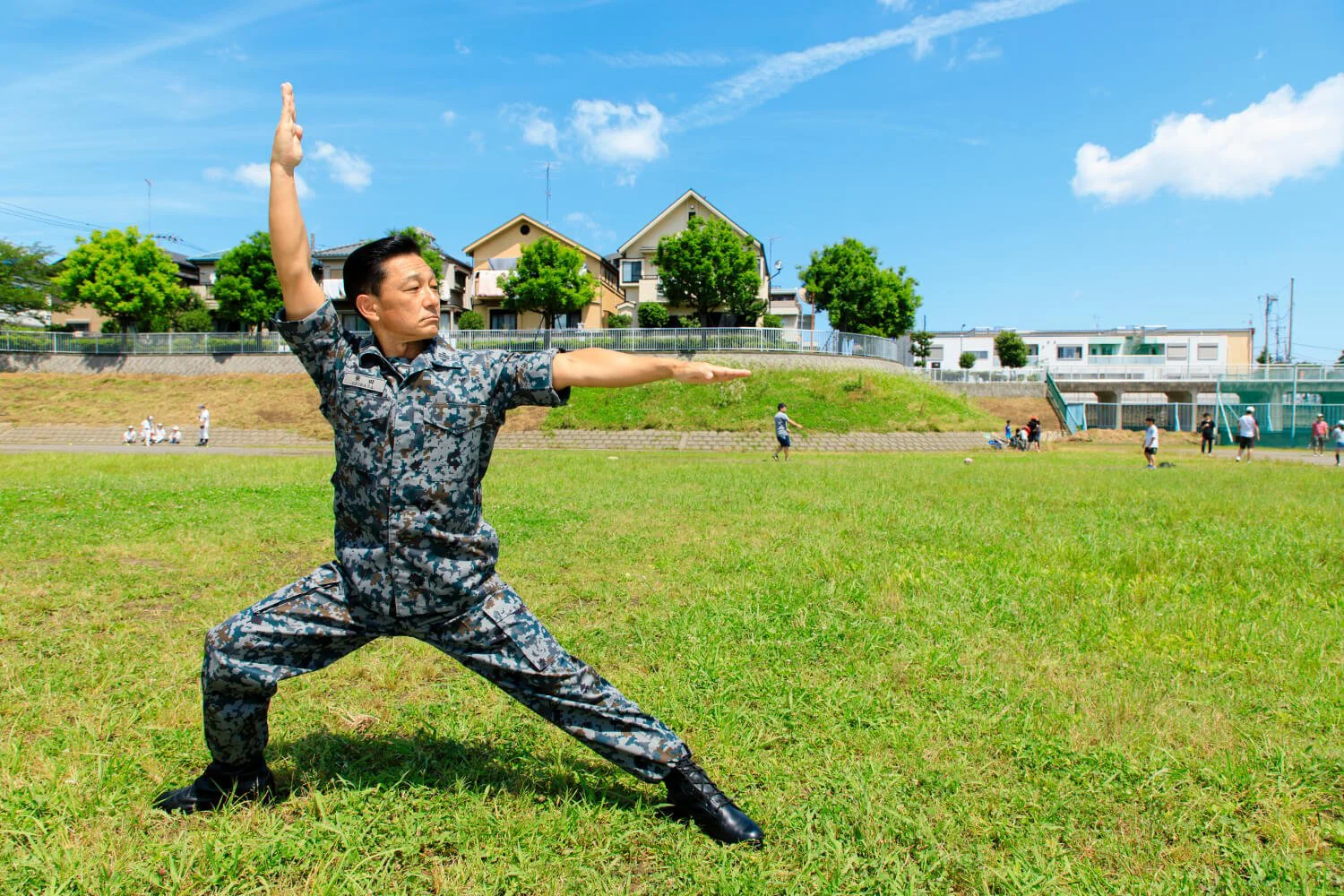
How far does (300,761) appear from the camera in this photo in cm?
343

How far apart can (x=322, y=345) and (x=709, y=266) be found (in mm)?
43508

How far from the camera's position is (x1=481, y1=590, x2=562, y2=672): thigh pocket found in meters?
2.85

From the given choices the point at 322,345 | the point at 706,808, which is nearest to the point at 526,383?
the point at 322,345

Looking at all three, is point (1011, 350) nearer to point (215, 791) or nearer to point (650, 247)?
point (650, 247)

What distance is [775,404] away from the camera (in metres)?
33.7

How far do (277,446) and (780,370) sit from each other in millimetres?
21791

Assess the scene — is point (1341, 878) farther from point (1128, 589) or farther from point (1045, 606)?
point (1128, 589)

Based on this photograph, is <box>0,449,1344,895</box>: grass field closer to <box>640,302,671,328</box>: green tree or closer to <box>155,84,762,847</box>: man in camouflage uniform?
<box>155,84,762,847</box>: man in camouflage uniform

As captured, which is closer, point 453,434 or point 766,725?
point 453,434

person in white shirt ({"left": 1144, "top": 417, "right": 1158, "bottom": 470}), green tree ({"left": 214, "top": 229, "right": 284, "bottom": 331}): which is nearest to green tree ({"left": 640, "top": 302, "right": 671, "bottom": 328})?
green tree ({"left": 214, "top": 229, "right": 284, "bottom": 331})

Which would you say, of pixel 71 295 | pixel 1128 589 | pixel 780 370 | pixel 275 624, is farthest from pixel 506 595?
pixel 71 295

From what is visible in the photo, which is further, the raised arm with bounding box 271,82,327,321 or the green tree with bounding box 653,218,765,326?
the green tree with bounding box 653,218,765,326

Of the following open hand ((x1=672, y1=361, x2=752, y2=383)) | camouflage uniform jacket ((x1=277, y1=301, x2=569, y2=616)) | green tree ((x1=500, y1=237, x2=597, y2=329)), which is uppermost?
green tree ((x1=500, y1=237, x2=597, y2=329))

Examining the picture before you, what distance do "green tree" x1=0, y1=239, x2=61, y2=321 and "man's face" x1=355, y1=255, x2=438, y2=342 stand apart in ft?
241
